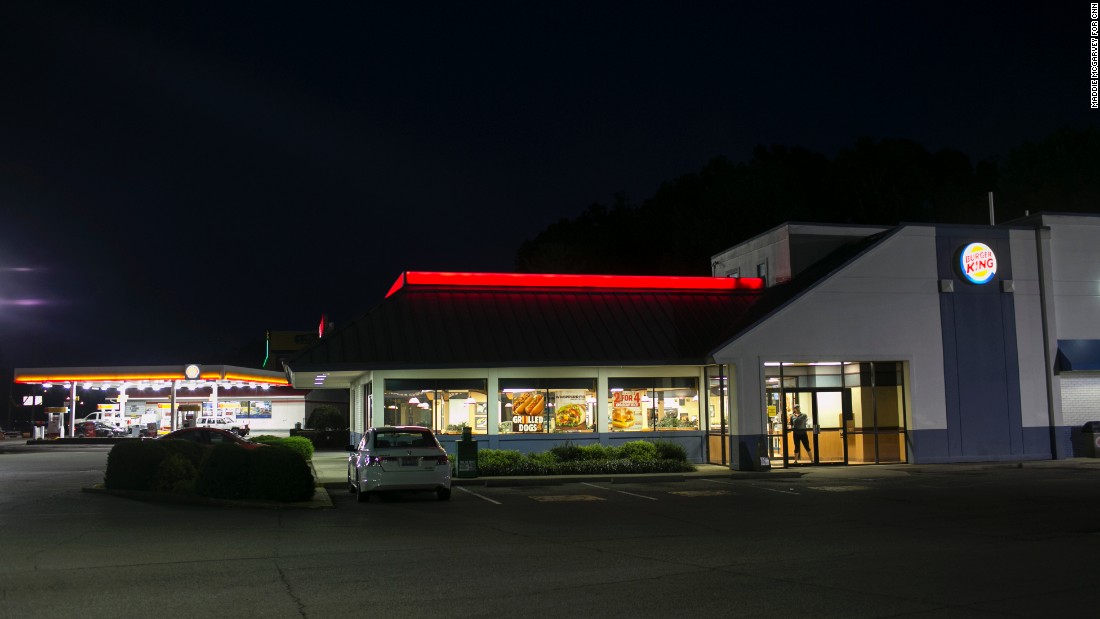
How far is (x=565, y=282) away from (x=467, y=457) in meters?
8.64

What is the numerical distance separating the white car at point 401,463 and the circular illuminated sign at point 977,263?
60.0 feet

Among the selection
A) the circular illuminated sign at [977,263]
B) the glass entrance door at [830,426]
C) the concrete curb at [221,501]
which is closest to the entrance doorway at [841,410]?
the glass entrance door at [830,426]

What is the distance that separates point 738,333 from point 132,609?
21293mm

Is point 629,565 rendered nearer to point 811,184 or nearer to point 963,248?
point 963,248

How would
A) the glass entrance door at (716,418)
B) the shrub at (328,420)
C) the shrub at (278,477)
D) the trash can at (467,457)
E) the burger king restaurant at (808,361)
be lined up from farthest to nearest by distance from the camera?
the shrub at (328,420) < the glass entrance door at (716,418) < the burger king restaurant at (808,361) < the trash can at (467,457) < the shrub at (278,477)

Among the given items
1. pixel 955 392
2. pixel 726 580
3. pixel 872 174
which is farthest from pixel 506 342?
pixel 872 174

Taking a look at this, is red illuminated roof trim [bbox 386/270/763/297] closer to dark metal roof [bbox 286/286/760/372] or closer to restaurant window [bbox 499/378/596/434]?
dark metal roof [bbox 286/286/760/372]

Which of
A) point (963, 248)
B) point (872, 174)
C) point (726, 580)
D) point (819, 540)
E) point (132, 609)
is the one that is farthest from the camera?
point (872, 174)

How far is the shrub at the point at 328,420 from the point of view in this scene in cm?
5012

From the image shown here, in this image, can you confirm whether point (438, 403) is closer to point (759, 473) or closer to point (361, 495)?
point (361, 495)

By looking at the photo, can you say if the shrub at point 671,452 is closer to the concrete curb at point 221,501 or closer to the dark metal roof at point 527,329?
the dark metal roof at point 527,329

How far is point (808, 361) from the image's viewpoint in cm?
2884

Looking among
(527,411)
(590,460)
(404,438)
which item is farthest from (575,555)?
(527,411)

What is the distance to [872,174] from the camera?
59.3 meters
